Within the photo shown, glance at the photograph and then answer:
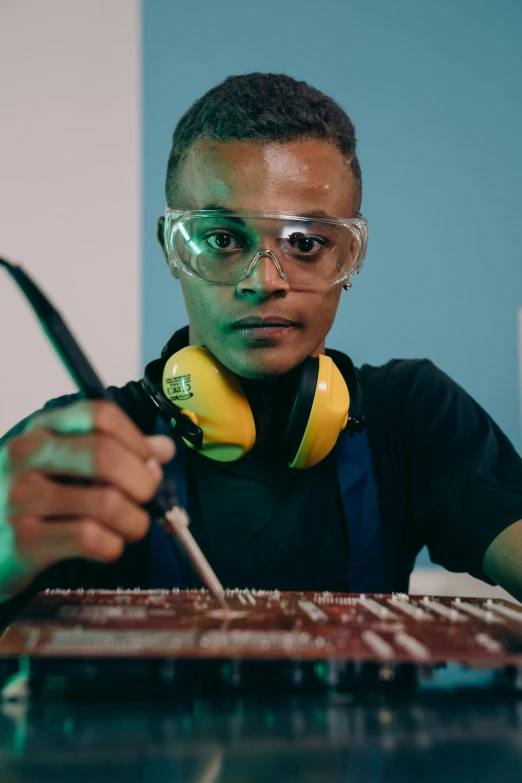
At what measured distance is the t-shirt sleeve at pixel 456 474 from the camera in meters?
1.21

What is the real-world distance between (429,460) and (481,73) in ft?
5.78

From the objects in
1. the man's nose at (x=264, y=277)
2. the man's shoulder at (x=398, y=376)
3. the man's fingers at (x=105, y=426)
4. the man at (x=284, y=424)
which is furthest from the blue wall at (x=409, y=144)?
the man's fingers at (x=105, y=426)

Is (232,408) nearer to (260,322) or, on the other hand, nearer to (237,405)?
(237,405)

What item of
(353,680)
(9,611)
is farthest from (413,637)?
(9,611)

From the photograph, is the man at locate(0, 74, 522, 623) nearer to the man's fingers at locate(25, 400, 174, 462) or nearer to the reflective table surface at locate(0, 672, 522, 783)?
the man's fingers at locate(25, 400, 174, 462)

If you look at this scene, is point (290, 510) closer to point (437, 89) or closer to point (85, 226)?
point (85, 226)

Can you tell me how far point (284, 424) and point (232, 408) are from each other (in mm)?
182

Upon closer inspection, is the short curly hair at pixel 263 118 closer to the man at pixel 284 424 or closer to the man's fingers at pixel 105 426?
the man at pixel 284 424

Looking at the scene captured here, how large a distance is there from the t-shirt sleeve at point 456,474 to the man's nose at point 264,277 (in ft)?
1.42

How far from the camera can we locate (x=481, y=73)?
2547 millimetres

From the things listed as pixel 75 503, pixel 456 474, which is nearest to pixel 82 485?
pixel 75 503

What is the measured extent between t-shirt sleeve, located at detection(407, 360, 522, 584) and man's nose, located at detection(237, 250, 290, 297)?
0.43m

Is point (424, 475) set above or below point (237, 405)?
below

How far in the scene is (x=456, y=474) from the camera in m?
1.31
